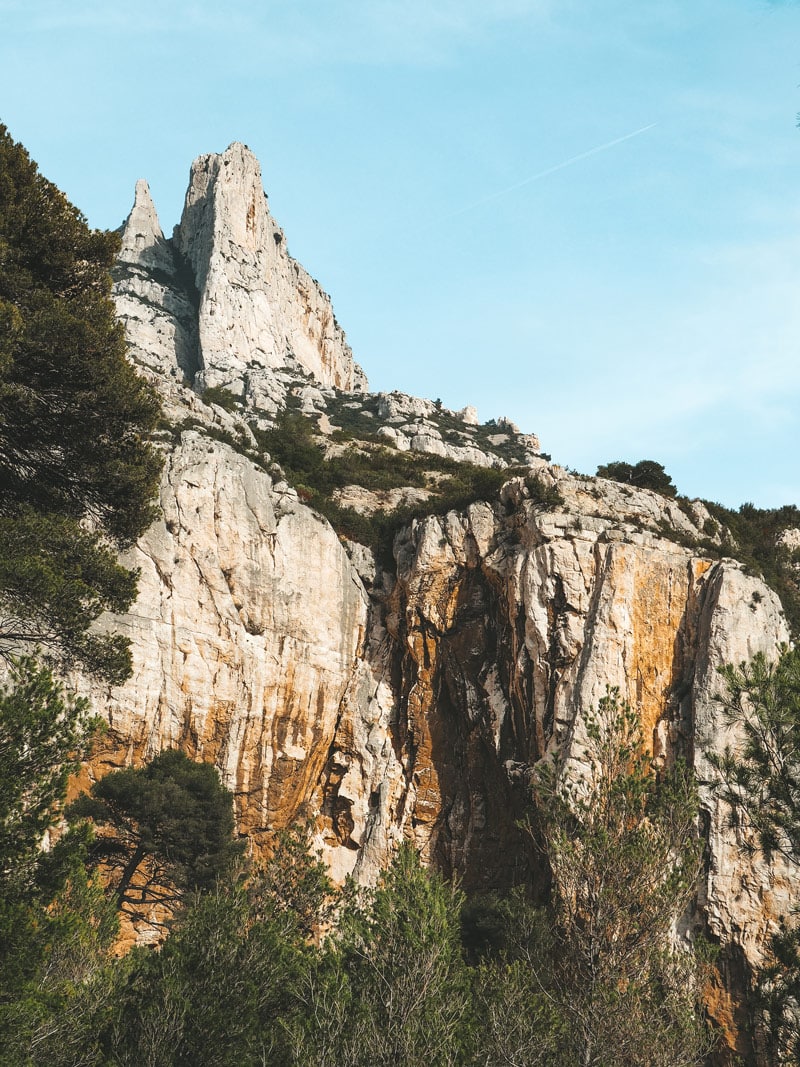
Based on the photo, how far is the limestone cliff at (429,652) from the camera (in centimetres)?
2961

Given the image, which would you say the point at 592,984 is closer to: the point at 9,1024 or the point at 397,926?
the point at 397,926

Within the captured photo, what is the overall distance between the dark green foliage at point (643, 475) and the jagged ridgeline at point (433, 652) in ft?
33.0

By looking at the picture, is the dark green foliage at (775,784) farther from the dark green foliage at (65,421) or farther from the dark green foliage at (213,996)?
the dark green foliage at (65,421)

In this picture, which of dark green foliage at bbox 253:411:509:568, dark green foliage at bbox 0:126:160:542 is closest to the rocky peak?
dark green foliage at bbox 253:411:509:568

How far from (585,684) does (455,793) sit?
6.77 m

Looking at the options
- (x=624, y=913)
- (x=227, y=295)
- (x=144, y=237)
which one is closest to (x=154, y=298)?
(x=227, y=295)

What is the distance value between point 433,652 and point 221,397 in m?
35.4

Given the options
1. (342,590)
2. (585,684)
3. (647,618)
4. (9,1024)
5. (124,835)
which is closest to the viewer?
(9,1024)

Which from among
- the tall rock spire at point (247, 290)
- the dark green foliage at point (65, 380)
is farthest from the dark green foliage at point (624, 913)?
the tall rock spire at point (247, 290)

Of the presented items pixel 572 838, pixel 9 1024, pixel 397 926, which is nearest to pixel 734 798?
pixel 572 838

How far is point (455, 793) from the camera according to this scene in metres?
32.7

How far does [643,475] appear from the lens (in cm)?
5022

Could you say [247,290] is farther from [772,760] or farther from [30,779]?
[30,779]

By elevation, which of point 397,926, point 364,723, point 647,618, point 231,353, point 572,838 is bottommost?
point 397,926
